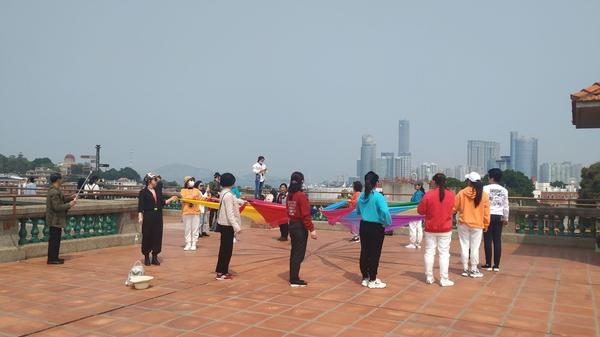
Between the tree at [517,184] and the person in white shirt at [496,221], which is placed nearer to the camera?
the person in white shirt at [496,221]

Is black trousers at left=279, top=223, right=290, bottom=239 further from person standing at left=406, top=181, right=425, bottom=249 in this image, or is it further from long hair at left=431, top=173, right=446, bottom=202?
long hair at left=431, top=173, right=446, bottom=202

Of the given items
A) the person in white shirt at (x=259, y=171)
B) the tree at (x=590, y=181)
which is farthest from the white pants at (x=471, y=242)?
the tree at (x=590, y=181)

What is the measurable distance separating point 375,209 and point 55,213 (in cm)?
585

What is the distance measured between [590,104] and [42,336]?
9.35 meters

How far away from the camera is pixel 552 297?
6.78 meters

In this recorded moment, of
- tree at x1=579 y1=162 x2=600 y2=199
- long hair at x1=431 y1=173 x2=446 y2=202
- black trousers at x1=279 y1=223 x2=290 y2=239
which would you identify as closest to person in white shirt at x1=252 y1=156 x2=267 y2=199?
black trousers at x1=279 y1=223 x2=290 y2=239

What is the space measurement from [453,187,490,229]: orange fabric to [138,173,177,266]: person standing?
5.45 meters

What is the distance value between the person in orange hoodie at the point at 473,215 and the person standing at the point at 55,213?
23.0ft

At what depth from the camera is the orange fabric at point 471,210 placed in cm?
801

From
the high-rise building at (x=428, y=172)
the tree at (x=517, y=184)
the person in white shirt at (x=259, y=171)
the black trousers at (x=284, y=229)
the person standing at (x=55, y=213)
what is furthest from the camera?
the tree at (x=517, y=184)

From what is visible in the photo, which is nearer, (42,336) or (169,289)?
(42,336)

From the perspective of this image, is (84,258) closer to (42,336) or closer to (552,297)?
(42,336)

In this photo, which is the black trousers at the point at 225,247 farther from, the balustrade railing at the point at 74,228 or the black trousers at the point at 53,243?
the balustrade railing at the point at 74,228


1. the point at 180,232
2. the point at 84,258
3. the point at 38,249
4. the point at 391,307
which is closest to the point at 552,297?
the point at 391,307
